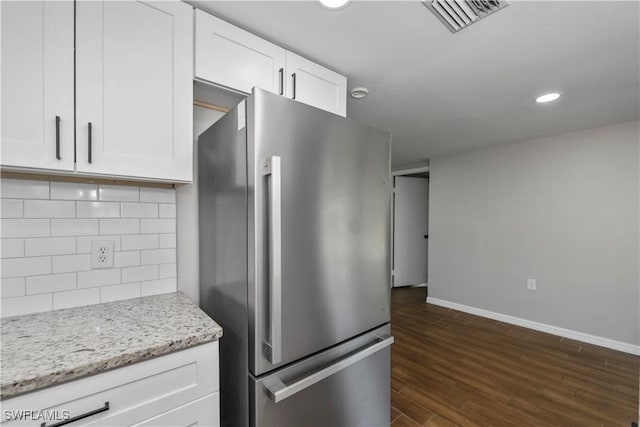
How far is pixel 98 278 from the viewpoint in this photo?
4.15 ft

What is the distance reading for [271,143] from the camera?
0.99m

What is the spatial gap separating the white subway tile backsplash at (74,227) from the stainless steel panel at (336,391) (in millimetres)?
985

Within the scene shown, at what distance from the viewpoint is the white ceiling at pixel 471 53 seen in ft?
3.99

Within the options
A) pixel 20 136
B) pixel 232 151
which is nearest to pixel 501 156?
pixel 232 151

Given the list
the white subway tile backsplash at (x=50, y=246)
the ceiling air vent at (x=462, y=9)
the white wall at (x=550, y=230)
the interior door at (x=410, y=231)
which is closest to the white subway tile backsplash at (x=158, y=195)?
the white subway tile backsplash at (x=50, y=246)

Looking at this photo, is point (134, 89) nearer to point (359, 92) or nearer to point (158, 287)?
point (158, 287)

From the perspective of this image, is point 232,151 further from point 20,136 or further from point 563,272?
point 563,272

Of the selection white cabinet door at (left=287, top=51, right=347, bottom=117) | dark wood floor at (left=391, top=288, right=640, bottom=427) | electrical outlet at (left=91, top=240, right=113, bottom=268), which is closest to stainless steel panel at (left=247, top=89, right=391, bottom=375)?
white cabinet door at (left=287, top=51, right=347, bottom=117)

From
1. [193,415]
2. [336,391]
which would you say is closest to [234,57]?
[193,415]

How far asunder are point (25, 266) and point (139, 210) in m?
0.45

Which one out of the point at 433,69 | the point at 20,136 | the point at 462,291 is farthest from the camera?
the point at 462,291

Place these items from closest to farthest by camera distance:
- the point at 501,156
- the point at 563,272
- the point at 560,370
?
1. the point at 560,370
2. the point at 563,272
3. the point at 501,156

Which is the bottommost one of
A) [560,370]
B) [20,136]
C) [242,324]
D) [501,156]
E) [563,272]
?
[560,370]

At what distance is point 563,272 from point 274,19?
12.3ft
